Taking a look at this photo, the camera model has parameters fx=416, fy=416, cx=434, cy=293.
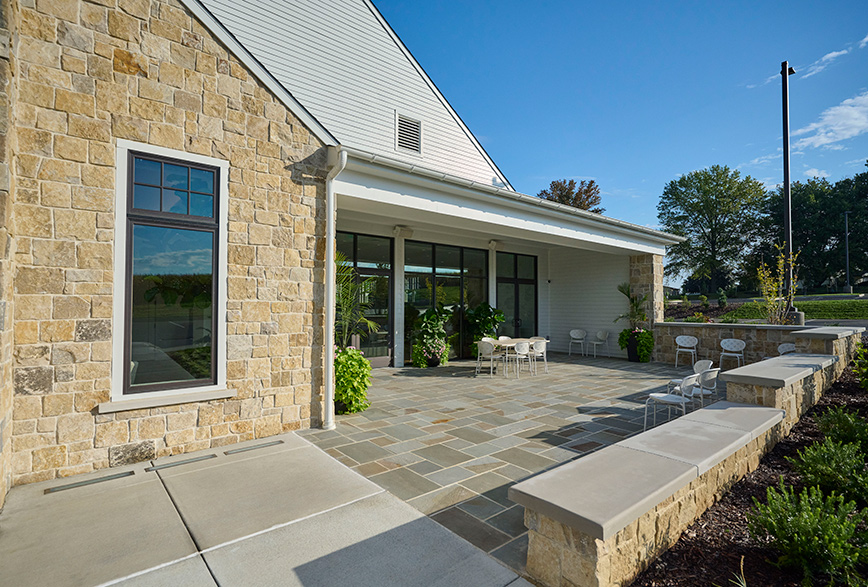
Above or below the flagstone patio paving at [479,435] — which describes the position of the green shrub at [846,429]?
above

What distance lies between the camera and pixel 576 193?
25594mm

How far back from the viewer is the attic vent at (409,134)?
9.69m

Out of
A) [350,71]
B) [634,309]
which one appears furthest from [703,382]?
[350,71]

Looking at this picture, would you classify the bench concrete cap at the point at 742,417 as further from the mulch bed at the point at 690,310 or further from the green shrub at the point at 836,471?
the mulch bed at the point at 690,310

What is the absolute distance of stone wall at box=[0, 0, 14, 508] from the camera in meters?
2.83

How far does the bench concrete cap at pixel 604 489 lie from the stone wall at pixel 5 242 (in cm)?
354

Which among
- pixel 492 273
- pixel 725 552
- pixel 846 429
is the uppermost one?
pixel 492 273

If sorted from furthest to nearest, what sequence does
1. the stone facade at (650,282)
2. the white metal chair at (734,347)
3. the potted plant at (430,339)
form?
the stone facade at (650,282), the potted plant at (430,339), the white metal chair at (734,347)

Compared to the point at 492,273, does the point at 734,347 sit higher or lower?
lower

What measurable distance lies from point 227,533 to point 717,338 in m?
10.5

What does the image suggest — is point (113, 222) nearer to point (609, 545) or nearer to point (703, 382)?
point (609, 545)

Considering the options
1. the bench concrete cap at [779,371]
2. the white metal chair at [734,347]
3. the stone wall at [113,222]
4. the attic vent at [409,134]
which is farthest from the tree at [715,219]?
the stone wall at [113,222]

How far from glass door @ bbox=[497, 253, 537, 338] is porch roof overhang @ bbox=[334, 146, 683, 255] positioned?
247 centimetres

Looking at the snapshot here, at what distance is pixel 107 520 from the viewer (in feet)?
8.93
